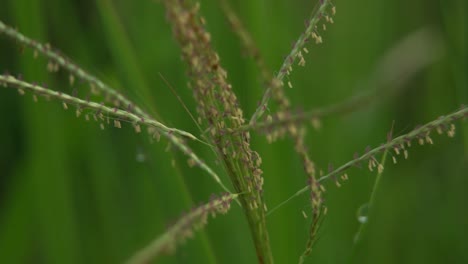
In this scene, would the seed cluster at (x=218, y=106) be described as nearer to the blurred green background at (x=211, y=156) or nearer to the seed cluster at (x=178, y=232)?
the seed cluster at (x=178, y=232)

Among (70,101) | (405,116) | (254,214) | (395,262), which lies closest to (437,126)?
(254,214)

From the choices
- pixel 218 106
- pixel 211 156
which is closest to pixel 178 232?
pixel 218 106

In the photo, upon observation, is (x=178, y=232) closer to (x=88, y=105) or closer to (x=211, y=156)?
(x=88, y=105)

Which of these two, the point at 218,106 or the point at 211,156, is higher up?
the point at 211,156

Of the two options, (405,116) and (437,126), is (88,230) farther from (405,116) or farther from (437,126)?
(437,126)

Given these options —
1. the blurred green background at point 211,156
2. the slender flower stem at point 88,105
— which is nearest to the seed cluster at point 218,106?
the slender flower stem at point 88,105

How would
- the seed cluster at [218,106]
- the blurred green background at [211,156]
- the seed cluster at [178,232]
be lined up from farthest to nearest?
the blurred green background at [211,156]
the seed cluster at [218,106]
the seed cluster at [178,232]

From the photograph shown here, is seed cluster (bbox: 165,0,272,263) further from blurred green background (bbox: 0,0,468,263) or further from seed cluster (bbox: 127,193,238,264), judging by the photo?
blurred green background (bbox: 0,0,468,263)

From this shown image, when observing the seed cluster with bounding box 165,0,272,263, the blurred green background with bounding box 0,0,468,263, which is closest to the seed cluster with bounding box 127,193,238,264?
the seed cluster with bounding box 165,0,272,263

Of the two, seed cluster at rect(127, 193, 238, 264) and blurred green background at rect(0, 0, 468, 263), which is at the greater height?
blurred green background at rect(0, 0, 468, 263)
